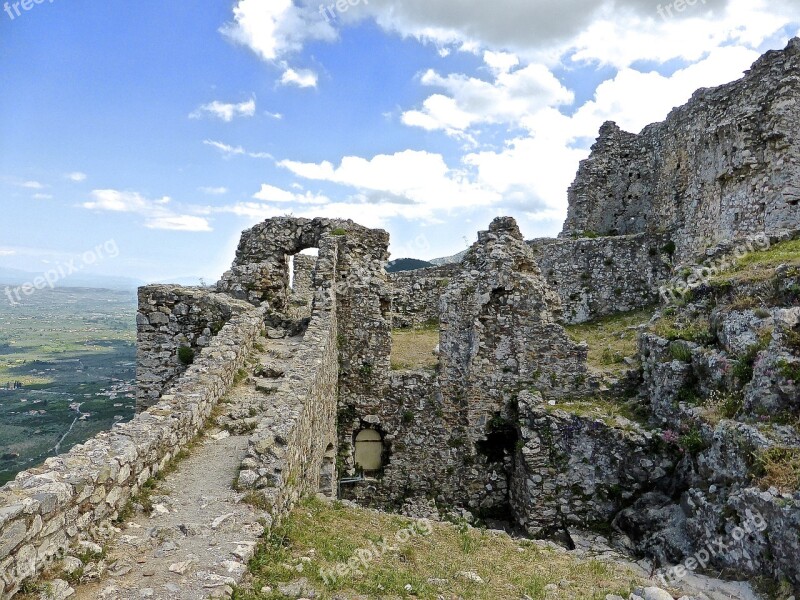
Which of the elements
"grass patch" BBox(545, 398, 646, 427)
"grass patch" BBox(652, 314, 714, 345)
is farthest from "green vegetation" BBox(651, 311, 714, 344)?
"grass patch" BBox(545, 398, 646, 427)

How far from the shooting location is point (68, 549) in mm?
3742

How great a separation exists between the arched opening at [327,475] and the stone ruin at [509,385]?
2.4 inches

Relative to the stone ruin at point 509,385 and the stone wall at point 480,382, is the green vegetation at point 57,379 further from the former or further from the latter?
the stone wall at point 480,382

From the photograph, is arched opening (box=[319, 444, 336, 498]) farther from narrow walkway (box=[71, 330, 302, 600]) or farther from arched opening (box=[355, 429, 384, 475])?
narrow walkway (box=[71, 330, 302, 600])

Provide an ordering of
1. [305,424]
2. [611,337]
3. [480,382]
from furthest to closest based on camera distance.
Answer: [611,337]
[480,382]
[305,424]

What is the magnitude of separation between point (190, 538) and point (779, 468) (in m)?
6.69

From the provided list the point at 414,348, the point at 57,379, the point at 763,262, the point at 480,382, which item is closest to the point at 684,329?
the point at 763,262

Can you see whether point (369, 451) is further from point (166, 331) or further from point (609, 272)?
point (609, 272)

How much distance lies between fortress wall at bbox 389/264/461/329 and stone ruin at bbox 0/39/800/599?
15.1ft

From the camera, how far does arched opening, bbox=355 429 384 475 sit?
12.4 metres

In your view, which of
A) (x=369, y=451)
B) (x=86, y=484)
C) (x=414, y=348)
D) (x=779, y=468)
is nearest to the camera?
(x=86, y=484)

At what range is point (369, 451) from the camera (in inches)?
A: 490

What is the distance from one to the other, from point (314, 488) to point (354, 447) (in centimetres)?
418

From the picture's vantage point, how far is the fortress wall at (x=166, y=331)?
10.2 meters
